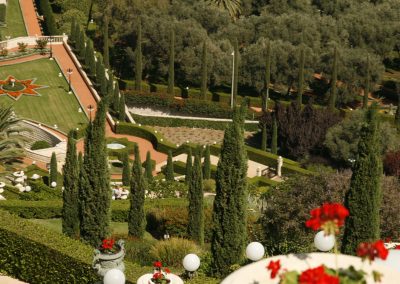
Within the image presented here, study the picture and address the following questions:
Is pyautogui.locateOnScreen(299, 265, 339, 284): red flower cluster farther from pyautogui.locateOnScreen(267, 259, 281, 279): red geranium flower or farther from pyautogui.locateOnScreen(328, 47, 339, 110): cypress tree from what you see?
pyautogui.locateOnScreen(328, 47, 339, 110): cypress tree

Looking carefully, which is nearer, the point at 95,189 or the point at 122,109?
the point at 95,189

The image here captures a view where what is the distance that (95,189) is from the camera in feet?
80.3

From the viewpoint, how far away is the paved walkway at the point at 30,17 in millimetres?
73812

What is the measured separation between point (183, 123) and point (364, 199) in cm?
3897

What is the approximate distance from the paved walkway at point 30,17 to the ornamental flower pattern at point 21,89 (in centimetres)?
1301

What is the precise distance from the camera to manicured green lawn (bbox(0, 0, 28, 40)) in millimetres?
72875

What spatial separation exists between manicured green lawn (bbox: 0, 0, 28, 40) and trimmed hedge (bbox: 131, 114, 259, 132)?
1994 cm

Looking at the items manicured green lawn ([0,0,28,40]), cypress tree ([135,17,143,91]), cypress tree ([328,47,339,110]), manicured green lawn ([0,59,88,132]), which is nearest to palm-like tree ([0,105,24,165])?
manicured green lawn ([0,59,88,132])

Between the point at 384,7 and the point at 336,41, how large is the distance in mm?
9956

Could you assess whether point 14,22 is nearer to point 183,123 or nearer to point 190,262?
point 183,123

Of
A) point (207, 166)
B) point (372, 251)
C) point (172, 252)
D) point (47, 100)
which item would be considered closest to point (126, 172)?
point (207, 166)

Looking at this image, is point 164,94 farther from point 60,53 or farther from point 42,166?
point 42,166

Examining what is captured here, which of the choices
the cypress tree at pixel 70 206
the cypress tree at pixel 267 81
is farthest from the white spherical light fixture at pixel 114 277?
the cypress tree at pixel 267 81

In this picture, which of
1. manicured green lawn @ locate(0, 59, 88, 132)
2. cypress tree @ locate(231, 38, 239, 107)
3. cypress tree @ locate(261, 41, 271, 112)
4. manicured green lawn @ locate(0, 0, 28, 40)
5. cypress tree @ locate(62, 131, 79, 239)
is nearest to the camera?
cypress tree @ locate(62, 131, 79, 239)
